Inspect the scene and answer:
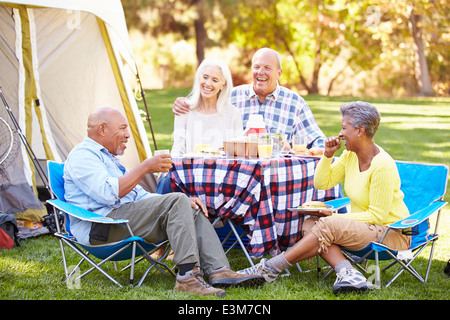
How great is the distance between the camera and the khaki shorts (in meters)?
3.21

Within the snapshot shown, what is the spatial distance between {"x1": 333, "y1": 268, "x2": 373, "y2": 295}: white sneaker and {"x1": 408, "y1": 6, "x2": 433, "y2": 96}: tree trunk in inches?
686

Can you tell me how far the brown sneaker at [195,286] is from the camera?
3.14 meters

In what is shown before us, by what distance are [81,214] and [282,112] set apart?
1957mm

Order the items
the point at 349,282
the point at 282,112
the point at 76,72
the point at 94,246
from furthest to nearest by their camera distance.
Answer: the point at 76,72 < the point at 282,112 < the point at 94,246 < the point at 349,282

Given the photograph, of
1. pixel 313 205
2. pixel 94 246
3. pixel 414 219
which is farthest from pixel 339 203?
pixel 94 246

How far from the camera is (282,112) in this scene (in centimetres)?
454

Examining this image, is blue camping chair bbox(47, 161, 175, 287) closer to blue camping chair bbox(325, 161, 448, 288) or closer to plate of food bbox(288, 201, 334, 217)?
plate of food bbox(288, 201, 334, 217)

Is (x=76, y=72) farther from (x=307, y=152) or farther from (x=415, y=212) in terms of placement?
(x=415, y=212)

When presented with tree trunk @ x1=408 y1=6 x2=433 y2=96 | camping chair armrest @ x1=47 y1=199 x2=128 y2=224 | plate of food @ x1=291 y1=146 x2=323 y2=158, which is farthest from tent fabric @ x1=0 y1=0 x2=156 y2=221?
tree trunk @ x1=408 y1=6 x2=433 y2=96

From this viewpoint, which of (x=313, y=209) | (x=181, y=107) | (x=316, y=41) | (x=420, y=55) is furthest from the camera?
(x=316, y=41)

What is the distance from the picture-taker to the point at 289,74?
24.9m

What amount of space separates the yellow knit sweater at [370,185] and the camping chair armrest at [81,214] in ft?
4.05

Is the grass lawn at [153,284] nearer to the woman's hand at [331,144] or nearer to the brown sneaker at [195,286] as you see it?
the brown sneaker at [195,286]

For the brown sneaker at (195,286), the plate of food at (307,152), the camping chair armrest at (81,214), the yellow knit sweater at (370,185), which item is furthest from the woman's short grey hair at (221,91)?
the brown sneaker at (195,286)
